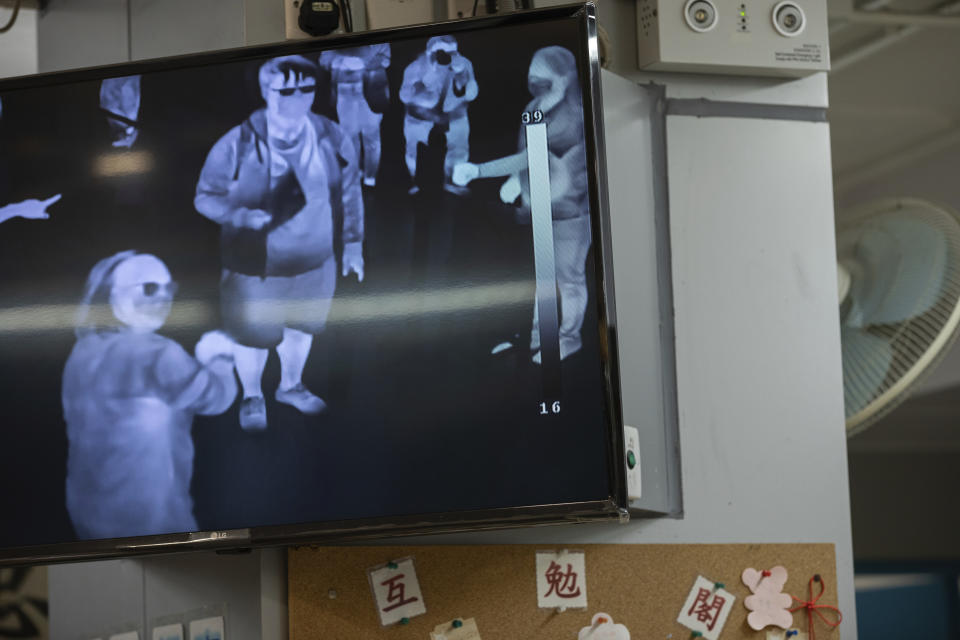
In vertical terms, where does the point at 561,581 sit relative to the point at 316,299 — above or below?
below

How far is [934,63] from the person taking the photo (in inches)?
172

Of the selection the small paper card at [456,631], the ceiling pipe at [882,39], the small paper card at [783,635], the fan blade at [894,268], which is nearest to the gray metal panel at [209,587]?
the small paper card at [456,631]

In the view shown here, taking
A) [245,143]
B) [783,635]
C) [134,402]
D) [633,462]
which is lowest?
[783,635]

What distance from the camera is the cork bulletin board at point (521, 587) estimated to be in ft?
6.12

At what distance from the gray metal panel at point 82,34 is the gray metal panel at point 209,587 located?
1.05 meters

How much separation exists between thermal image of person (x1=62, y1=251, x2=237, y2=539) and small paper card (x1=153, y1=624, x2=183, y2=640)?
42cm

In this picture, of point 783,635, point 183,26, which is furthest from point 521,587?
point 183,26

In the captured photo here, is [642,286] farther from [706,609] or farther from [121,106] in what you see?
[121,106]

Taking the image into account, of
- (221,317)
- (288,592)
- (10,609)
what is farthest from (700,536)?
(10,609)

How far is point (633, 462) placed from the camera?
190 centimetres

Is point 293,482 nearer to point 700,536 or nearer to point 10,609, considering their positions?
point 700,536

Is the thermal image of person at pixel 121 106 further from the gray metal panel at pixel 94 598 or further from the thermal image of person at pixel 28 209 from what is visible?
the gray metal panel at pixel 94 598

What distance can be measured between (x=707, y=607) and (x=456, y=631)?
48cm

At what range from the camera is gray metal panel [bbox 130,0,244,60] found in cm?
199
